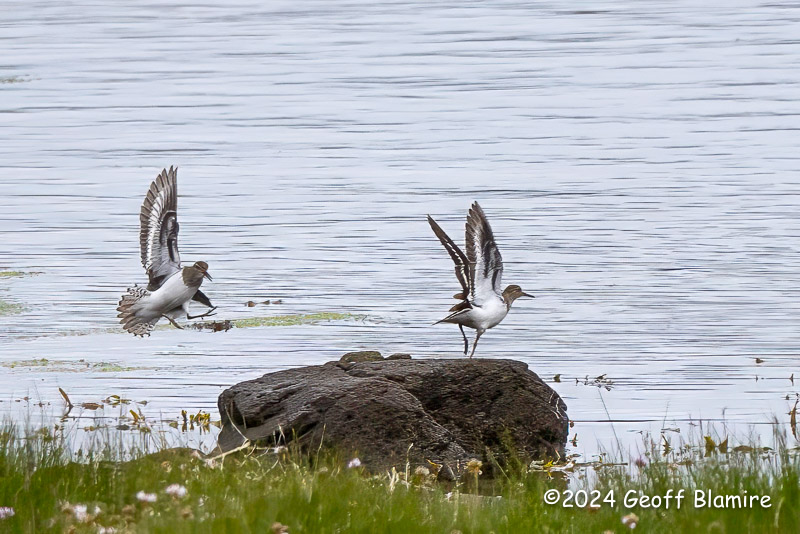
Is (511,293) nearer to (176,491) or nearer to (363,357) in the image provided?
(363,357)

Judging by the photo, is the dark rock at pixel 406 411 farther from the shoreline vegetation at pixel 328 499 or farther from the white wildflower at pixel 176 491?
the white wildflower at pixel 176 491

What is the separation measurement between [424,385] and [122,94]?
25.6 metres

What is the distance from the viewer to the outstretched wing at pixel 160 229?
12742 millimetres

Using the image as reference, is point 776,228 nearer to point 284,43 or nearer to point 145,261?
point 145,261

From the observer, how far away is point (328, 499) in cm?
683

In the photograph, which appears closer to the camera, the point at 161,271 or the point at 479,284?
the point at 479,284

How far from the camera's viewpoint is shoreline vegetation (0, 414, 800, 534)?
642 cm

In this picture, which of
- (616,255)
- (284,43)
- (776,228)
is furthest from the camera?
(284,43)

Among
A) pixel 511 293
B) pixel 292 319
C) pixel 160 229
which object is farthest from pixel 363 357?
pixel 292 319

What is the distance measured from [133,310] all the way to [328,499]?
6.38m

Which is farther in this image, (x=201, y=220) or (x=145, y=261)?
(x=201, y=220)

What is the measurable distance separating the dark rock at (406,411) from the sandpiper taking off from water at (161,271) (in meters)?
2.46

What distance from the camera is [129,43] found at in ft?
151

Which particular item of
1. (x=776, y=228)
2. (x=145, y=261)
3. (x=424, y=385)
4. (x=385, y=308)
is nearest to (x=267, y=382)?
(x=424, y=385)
